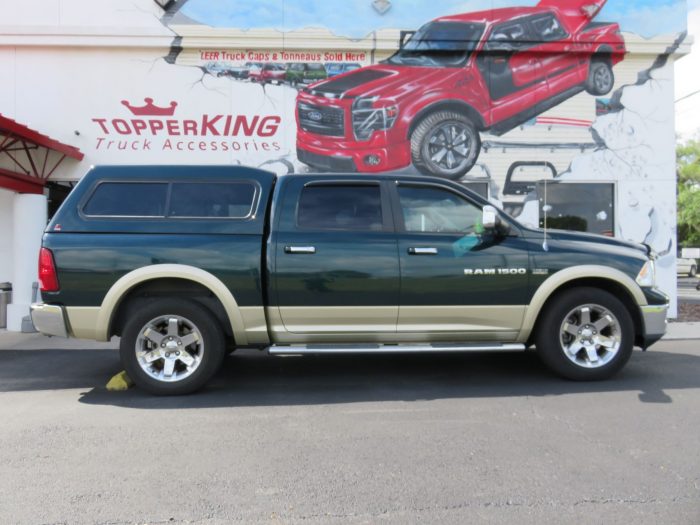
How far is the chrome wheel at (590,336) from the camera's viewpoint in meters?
5.38

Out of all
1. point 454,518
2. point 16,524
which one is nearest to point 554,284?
point 454,518

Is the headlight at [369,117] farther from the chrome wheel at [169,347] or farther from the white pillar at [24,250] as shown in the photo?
the chrome wheel at [169,347]

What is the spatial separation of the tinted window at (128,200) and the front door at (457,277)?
234 cm

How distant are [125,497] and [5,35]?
34.0 ft

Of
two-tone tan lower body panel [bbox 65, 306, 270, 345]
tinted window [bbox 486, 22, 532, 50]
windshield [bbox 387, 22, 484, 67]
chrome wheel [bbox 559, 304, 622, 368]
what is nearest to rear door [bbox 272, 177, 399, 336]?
two-tone tan lower body panel [bbox 65, 306, 270, 345]

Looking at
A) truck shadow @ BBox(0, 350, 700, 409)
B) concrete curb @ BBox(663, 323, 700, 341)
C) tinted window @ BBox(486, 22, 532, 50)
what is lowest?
concrete curb @ BBox(663, 323, 700, 341)

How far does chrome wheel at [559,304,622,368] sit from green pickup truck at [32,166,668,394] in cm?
1

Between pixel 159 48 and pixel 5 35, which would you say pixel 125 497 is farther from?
pixel 5 35

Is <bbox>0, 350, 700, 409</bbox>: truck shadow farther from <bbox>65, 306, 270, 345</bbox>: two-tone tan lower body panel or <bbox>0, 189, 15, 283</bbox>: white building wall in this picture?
<bbox>0, 189, 15, 283</bbox>: white building wall

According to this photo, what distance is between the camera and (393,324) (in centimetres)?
525

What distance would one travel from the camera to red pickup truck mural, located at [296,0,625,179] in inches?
422

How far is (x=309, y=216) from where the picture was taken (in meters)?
5.28

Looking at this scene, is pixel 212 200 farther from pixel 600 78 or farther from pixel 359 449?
pixel 600 78

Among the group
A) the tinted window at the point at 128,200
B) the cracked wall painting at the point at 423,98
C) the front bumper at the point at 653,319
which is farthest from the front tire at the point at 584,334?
the cracked wall painting at the point at 423,98
